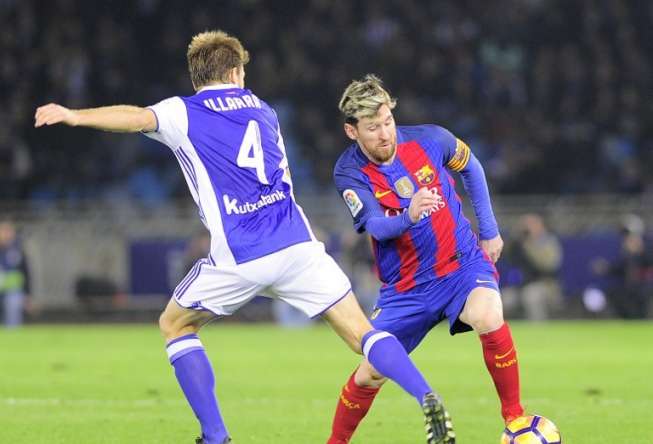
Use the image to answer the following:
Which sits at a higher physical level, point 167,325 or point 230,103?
point 230,103

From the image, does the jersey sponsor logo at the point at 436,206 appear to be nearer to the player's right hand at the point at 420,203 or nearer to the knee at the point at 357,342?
the player's right hand at the point at 420,203

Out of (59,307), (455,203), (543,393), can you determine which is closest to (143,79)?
(59,307)

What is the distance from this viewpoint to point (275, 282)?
6.82 m

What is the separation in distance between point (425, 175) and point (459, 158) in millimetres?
309

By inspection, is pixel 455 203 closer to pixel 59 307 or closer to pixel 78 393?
pixel 78 393

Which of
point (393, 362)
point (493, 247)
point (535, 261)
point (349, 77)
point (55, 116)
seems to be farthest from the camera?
point (349, 77)

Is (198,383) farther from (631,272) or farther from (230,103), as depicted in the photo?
(631,272)

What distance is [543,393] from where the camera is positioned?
11.4 metres

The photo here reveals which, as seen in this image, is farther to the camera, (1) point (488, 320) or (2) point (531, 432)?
(1) point (488, 320)

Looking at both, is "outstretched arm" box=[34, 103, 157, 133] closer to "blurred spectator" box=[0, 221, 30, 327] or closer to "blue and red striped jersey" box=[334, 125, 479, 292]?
"blue and red striped jersey" box=[334, 125, 479, 292]

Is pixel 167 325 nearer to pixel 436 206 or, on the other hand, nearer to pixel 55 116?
pixel 55 116

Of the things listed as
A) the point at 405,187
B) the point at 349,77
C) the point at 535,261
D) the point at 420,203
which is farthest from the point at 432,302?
the point at 349,77

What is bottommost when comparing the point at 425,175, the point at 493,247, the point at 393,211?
→ the point at 493,247

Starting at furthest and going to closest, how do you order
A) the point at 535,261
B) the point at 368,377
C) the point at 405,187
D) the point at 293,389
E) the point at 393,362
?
1. the point at 535,261
2. the point at 293,389
3. the point at 405,187
4. the point at 368,377
5. the point at 393,362
